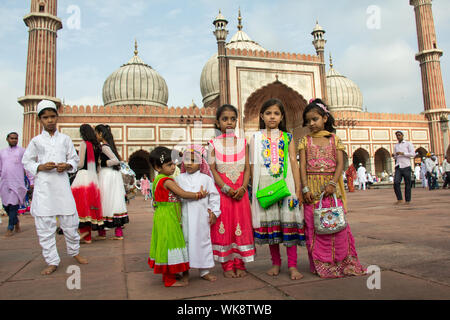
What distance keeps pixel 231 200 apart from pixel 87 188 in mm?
2002

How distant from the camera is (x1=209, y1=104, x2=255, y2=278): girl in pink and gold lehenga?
2156mm

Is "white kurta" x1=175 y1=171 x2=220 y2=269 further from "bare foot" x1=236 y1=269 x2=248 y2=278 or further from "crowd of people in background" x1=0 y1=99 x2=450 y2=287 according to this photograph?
"bare foot" x1=236 y1=269 x2=248 y2=278

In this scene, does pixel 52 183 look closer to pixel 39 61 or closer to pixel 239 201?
pixel 239 201

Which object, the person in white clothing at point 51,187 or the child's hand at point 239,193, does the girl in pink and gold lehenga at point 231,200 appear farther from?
the person in white clothing at point 51,187

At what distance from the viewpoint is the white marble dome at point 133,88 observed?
71.2 feet

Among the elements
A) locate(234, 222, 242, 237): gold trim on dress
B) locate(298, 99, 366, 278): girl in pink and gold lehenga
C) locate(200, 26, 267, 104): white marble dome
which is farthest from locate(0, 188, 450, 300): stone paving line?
locate(200, 26, 267, 104): white marble dome

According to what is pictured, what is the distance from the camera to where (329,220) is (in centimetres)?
202

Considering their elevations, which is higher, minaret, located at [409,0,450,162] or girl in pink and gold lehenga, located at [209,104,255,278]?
minaret, located at [409,0,450,162]

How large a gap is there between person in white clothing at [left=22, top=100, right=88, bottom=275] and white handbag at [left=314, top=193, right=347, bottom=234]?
1708mm

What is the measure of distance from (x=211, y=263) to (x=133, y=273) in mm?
Answer: 544

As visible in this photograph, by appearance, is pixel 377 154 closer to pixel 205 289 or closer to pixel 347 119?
pixel 347 119

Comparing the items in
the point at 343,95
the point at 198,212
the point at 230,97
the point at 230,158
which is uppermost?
the point at 343,95
